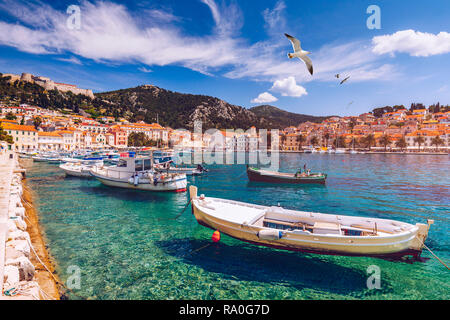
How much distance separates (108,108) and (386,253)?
16346 cm

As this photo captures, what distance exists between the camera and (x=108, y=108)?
14562cm

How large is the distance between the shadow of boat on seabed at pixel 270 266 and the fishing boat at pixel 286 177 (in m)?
17.7

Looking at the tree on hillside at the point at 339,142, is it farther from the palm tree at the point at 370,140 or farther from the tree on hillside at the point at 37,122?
the tree on hillside at the point at 37,122

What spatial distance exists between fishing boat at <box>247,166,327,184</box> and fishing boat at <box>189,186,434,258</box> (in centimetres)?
1609

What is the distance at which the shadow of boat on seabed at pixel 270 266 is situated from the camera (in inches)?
278

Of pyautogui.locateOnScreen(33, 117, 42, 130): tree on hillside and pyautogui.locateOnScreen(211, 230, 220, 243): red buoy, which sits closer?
pyautogui.locateOnScreen(211, 230, 220, 243): red buoy

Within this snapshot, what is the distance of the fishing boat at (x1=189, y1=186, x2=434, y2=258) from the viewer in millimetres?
7863

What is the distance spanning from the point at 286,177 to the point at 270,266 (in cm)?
A: 1896

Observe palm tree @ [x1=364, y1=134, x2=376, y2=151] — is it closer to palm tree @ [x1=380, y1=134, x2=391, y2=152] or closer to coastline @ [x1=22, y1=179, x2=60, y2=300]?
palm tree @ [x1=380, y1=134, x2=391, y2=152]

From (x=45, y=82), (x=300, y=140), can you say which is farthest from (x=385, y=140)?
(x=45, y=82)

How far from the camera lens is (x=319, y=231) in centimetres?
860

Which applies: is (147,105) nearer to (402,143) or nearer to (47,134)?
(47,134)

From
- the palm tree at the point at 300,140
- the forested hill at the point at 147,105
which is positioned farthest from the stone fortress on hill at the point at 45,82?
the palm tree at the point at 300,140

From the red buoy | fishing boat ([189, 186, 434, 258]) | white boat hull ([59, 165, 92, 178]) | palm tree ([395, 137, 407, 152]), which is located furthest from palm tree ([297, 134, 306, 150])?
the red buoy
